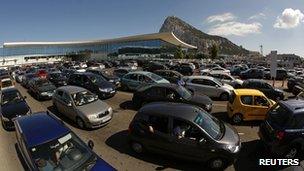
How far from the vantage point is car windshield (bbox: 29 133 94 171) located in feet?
23.3

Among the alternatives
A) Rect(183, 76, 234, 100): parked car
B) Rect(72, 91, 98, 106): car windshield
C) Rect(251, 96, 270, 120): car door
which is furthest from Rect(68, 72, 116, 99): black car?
Rect(251, 96, 270, 120): car door

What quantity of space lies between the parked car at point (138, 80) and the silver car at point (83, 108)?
691 cm

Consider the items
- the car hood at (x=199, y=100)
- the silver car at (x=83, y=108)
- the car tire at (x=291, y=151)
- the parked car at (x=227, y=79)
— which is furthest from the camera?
the parked car at (x=227, y=79)

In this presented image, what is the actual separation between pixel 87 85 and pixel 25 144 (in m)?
13.0

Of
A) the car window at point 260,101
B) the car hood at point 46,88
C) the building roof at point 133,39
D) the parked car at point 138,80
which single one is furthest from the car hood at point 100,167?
the building roof at point 133,39

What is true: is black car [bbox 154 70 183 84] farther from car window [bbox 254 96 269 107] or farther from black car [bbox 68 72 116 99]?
car window [bbox 254 96 269 107]

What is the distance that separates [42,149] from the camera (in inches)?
293

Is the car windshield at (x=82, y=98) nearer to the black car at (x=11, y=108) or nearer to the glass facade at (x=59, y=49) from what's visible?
the black car at (x=11, y=108)

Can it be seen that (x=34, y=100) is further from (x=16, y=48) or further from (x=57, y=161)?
(x=16, y=48)

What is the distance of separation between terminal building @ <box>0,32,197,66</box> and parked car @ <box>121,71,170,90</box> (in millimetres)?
88768

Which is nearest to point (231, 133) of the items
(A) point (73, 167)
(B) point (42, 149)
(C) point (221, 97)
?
(A) point (73, 167)

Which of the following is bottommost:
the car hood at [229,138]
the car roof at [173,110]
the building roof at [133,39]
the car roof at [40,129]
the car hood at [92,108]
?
the car hood at [92,108]

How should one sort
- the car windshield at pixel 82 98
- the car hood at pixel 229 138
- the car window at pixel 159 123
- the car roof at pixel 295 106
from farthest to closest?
the car windshield at pixel 82 98 < the car window at pixel 159 123 < the car roof at pixel 295 106 < the car hood at pixel 229 138

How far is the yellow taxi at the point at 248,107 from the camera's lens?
44.4 feet
